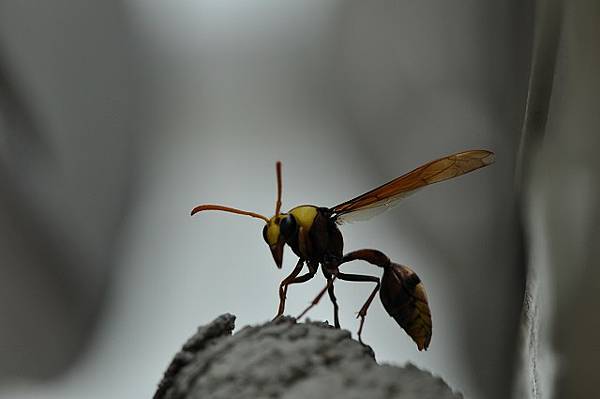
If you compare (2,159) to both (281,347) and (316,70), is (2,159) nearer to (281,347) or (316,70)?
(316,70)

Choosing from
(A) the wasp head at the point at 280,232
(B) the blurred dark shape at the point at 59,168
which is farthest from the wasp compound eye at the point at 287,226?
(B) the blurred dark shape at the point at 59,168

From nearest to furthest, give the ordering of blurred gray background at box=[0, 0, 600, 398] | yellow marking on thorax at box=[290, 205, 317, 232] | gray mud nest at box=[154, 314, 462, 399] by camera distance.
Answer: gray mud nest at box=[154, 314, 462, 399] < yellow marking on thorax at box=[290, 205, 317, 232] < blurred gray background at box=[0, 0, 600, 398]

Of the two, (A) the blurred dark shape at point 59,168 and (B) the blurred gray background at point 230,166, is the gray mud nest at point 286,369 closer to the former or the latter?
(B) the blurred gray background at point 230,166

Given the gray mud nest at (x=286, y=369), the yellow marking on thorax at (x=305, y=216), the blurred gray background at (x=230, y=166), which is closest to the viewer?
the gray mud nest at (x=286, y=369)

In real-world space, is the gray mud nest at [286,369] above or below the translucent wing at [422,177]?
below

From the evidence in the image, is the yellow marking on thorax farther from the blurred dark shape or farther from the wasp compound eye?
Answer: the blurred dark shape

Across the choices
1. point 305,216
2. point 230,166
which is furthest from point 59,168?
point 305,216

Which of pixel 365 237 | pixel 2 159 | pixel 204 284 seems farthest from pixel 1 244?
pixel 365 237

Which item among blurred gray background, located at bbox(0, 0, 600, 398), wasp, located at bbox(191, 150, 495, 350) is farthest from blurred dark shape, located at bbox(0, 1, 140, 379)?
wasp, located at bbox(191, 150, 495, 350)
